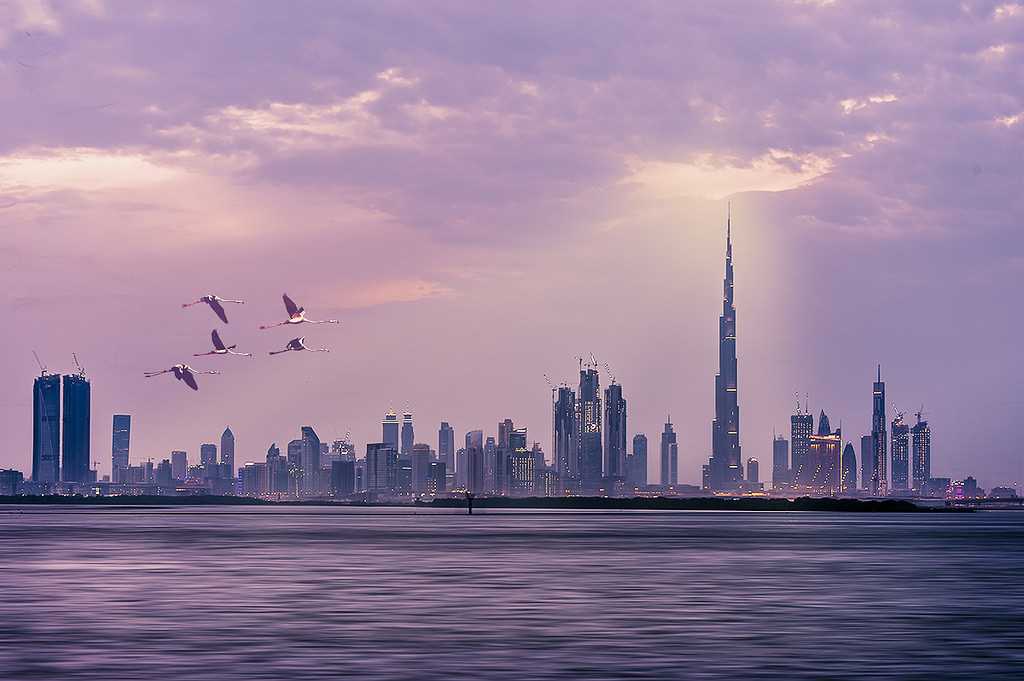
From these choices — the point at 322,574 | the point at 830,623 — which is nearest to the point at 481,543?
the point at 322,574

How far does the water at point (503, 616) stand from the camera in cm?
3341

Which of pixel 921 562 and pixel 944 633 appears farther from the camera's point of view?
pixel 921 562

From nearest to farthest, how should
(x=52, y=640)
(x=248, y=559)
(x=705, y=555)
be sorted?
(x=52, y=640), (x=248, y=559), (x=705, y=555)

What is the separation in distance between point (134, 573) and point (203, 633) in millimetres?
27372

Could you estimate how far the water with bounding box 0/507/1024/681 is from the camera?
1315 inches

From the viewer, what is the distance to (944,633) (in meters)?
40.9

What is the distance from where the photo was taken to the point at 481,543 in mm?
108750

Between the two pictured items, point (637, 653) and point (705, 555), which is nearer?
point (637, 653)

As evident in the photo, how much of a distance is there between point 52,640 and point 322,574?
2826cm

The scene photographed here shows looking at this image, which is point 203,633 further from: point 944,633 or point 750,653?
point 944,633

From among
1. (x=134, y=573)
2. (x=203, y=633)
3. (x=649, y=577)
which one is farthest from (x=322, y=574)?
(x=203, y=633)

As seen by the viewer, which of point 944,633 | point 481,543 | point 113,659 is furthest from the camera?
point 481,543

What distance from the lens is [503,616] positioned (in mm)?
45156

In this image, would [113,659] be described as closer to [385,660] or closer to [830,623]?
[385,660]
